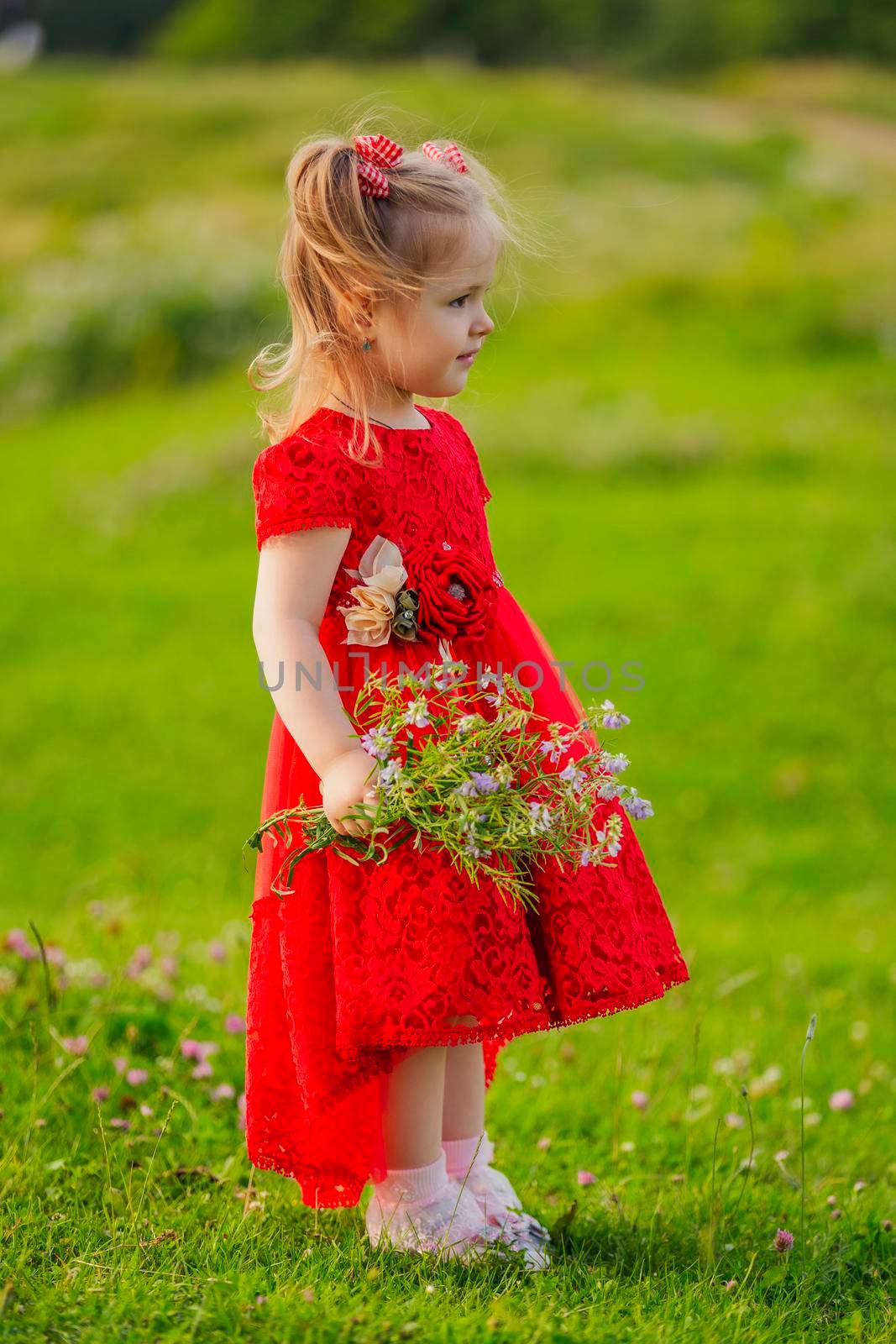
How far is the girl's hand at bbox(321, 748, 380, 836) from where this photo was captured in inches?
98.5

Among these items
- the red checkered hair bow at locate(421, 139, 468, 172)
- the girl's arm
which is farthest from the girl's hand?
the red checkered hair bow at locate(421, 139, 468, 172)

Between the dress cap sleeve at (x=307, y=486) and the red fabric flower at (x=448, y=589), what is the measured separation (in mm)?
160

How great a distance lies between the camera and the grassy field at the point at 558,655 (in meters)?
2.81

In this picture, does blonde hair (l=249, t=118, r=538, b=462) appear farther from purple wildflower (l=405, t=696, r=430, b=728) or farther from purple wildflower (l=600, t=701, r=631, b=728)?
purple wildflower (l=600, t=701, r=631, b=728)

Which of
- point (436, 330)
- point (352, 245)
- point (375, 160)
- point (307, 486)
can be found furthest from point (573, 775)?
point (375, 160)

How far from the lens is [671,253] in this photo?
1564cm

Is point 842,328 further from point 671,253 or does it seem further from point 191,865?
point 191,865

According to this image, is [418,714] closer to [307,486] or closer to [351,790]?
[351,790]

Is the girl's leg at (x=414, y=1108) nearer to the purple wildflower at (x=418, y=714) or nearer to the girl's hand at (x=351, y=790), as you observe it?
the girl's hand at (x=351, y=790)

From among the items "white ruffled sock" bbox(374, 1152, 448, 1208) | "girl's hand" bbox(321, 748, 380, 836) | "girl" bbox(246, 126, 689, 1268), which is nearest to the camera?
"girl's hand" bbox(321, 748, 380, 836)

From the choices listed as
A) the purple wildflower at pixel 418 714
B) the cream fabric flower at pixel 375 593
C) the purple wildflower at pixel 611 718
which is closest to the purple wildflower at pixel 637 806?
the purple wildflower at pixel 611 718

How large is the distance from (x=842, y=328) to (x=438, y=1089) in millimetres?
12228

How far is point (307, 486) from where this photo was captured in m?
2.66

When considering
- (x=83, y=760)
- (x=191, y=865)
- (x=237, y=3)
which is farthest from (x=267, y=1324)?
(x=237, y=3)
